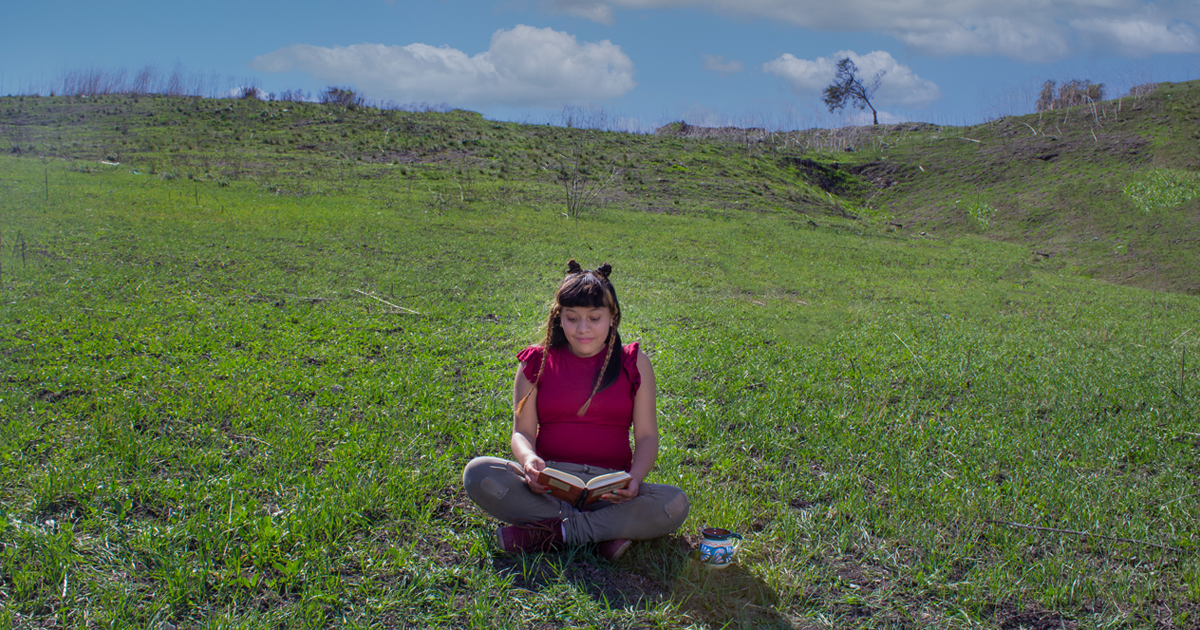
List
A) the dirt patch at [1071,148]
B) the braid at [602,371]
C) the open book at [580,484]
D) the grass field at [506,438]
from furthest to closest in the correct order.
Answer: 1. the dirt patch at [1071,148]
2. the braid at [602,371]
3. the grass field at [506,438]
4. the open book at [580,484]

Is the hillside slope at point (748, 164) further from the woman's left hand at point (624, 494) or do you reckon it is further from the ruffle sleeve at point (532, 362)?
the woman's left hand at point (624, 494)

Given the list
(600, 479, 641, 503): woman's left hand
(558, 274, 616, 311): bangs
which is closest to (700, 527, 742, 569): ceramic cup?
(600, 479, 641, 503): woman's left hand

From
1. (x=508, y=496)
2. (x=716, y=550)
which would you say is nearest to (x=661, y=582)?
(x=716, y=550)

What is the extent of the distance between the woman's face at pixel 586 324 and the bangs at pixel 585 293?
0.07 feet

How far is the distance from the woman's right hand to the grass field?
15.2 inches

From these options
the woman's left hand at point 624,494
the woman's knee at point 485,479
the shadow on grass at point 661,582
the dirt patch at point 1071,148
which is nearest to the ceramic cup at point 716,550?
the shadow on grass at point 661,582

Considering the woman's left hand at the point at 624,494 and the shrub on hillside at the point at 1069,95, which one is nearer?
the woman's left hand at the point at 624,494

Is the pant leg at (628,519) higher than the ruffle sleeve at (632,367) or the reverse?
the reverse

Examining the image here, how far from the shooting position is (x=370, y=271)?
10.4 meters

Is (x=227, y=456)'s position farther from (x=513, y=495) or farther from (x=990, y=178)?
(x=990, y=178)

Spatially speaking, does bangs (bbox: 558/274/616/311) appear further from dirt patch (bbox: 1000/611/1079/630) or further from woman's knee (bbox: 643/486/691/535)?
dirt patch (bbox: 1000/611/1079/630)

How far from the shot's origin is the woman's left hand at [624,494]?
9.93 feet

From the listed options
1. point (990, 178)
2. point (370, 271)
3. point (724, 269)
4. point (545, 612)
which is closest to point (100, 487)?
point (545, 612)

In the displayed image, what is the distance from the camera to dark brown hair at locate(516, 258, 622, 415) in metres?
3.16
